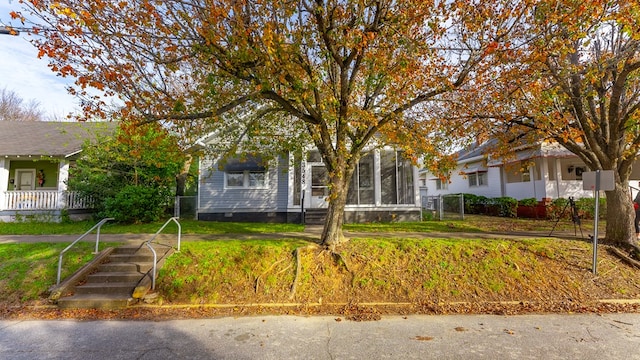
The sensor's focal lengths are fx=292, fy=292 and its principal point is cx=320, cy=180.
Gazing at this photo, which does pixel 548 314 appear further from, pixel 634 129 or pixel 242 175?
pixel 242 175

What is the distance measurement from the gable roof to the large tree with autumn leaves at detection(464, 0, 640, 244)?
1668cm

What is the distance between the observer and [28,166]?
1684cm

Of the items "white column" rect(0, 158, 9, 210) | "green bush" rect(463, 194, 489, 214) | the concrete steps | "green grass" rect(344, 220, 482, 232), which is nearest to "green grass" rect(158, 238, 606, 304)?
the concrete steps

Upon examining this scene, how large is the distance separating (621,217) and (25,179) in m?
27.1

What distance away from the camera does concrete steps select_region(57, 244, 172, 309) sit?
19.4 ft

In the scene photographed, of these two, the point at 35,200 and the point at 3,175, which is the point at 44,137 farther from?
the point at 35,200

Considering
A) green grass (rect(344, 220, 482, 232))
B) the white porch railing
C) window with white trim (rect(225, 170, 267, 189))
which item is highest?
window with white trim (rect(225, 170, 267, 189))

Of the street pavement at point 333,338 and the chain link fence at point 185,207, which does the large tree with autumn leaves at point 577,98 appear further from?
the chain link fence at point 185,207

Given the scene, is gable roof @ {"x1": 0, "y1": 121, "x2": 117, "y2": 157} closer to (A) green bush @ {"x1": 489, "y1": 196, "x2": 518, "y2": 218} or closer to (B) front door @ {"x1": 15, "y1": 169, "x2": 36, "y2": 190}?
(B) front door @ {"x1": 15, "y1": 169, "x2": 36, "y2": 190}

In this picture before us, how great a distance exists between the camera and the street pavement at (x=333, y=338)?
4090mm

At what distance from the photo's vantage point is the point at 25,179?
16891 mm

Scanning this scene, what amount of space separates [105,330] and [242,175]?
1060 centimetres

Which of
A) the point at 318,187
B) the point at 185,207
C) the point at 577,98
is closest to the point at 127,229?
the point at 185,207

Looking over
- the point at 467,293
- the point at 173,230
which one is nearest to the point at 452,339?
the point at 467,293
